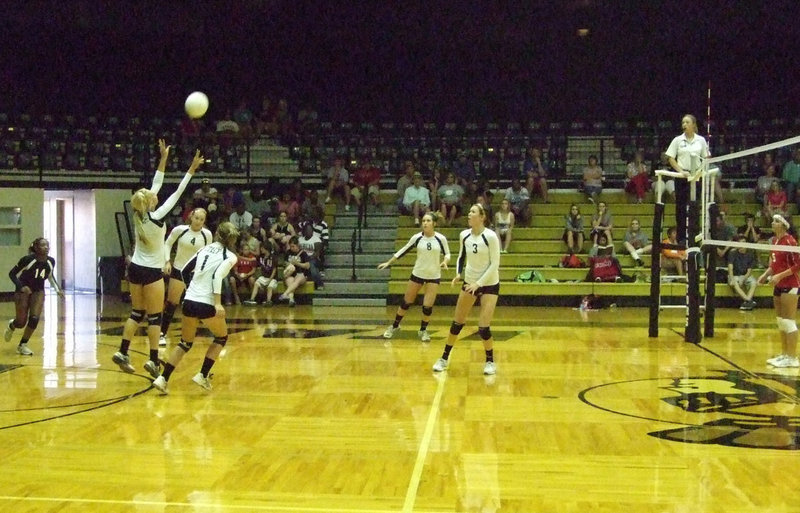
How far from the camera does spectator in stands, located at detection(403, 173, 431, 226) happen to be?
22.8m

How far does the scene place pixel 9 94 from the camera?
25.7 metres

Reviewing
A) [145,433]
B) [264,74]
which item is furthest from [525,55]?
[145,433]

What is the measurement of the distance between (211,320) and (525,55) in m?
19.3

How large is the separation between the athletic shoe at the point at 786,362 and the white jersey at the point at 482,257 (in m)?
3.69

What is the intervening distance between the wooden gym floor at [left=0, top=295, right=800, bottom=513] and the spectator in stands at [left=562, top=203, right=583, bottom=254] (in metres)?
8.07

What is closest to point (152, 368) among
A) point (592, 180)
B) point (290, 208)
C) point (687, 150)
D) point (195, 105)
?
point (195, 105)

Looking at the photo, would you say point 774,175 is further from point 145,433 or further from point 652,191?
point 145,433

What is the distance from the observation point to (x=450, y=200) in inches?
886

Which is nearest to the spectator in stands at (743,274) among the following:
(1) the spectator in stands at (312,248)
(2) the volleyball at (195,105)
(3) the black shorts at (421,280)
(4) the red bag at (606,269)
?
(4) the red bag at (606,269)

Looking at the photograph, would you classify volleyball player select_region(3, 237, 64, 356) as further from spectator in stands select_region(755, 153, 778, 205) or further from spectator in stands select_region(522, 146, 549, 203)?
spectator in stands select_region(755, 153, 778, 205)

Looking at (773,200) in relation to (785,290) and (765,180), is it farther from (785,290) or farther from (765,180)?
(785,290)

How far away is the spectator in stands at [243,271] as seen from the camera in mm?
21047

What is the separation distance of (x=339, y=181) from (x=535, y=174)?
17.0ft

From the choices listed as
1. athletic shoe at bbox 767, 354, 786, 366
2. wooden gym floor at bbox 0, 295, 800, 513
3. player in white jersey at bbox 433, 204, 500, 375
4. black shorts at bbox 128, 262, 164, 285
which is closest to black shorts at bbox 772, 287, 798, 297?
athletic shoe at bbox 767, 354, 786, 366
